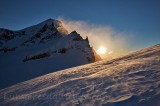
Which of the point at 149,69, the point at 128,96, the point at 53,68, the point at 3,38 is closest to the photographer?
the point at 128,96

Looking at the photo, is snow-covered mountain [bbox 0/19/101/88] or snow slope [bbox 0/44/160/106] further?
snow-covered mountain [bbox 0/19/101/88]

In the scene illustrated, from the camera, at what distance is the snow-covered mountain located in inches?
1463

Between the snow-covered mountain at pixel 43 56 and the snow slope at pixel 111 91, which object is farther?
the snow-covered mountain at pixel 43 56

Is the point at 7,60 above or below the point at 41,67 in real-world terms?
above

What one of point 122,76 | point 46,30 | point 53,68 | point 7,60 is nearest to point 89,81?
point 122,76

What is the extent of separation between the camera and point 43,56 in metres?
42.8

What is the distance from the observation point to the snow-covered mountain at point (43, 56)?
122 ft

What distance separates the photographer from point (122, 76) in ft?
25.1

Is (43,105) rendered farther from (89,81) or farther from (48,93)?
(89,81)

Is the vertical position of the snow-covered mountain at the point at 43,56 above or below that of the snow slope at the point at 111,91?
above

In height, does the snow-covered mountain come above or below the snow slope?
above

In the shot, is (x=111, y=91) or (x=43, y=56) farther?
(x=43, y=56)

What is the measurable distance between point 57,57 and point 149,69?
34.4m

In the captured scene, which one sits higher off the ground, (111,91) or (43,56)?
(43,56)
